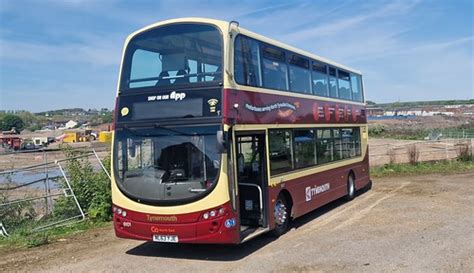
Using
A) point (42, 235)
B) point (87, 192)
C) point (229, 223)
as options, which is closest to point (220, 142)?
point (229, 223)

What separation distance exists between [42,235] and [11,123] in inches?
4743

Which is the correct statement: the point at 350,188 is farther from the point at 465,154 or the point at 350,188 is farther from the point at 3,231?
the point at 465,154

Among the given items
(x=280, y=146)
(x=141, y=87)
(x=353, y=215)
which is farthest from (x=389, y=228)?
(x=141, y=87)

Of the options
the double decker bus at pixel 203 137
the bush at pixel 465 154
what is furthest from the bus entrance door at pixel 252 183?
the bush at pixel 465 154

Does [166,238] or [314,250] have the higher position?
[166,238]

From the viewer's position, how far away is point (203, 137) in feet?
26.2

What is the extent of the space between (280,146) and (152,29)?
3445 mm

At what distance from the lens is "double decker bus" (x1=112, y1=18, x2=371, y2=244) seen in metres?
7.84

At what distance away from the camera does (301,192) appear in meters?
11.0

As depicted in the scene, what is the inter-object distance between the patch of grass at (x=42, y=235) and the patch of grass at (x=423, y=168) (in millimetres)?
14205

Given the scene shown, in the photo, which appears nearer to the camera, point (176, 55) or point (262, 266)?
point (262, 266)

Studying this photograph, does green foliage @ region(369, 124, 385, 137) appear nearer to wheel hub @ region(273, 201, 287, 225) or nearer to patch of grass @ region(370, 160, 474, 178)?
patch of grass @ region(370, 160, 474, 178)

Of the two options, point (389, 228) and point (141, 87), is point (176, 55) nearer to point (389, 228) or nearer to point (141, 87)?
point (141, 87)

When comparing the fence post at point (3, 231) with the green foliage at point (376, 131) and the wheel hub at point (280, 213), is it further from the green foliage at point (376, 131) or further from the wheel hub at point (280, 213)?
the green foliage at point (376, 131)
